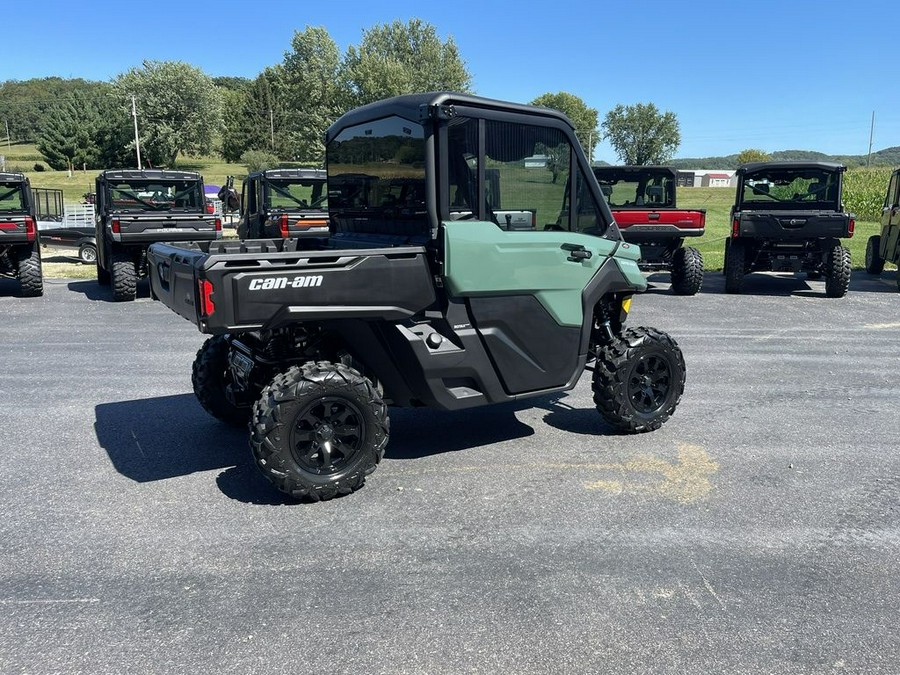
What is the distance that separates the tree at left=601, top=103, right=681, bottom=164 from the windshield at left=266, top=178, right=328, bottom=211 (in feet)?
355

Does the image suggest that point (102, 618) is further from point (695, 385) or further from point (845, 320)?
point (845, 320)

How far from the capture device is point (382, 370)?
15.3 ft

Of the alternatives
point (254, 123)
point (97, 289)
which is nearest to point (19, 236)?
point (97, 289)

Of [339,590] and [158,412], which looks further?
[158,412]

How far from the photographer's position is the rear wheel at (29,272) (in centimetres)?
1283

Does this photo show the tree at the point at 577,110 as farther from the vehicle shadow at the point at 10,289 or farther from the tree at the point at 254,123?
the vehicle shadow at the point at 10,289

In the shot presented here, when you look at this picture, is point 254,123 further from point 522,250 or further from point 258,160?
point 522,250

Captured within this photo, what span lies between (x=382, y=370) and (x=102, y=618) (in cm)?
206

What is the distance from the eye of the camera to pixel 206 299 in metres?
3.86

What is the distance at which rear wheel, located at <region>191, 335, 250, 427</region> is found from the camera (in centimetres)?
553


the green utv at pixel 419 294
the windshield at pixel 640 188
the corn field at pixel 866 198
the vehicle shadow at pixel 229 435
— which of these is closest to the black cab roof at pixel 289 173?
the windshield at pixel 640 188

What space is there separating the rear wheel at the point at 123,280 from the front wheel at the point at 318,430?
944cm

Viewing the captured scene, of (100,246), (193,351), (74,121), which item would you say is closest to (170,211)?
(100,246)

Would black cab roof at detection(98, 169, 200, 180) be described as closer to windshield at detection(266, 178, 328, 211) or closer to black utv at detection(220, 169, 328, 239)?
black utv at detection(220, 169, 328, 239)
